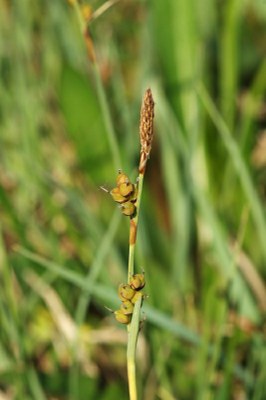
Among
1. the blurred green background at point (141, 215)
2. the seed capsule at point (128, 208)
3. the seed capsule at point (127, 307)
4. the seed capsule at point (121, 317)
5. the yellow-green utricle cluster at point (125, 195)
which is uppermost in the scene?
the blurred green background at point (141, 215)

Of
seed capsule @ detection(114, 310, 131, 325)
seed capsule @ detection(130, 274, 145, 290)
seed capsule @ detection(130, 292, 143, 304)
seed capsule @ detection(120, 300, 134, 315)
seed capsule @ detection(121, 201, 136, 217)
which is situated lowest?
seed capsule @ detection(114, 310, 131, 325)

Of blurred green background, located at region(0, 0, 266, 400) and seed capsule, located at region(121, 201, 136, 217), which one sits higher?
blurred green background, located at region(0, 0, 266, 400)

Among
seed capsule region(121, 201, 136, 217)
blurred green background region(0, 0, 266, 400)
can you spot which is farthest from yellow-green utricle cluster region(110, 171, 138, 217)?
blurred green background region(0, 0, 266, 400)

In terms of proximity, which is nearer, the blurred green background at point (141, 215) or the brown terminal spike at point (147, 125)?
the brown terminal spike at point (147, 125)

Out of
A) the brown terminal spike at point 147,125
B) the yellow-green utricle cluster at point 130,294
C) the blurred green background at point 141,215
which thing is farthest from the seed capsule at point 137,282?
the blurred green background at point 141,215

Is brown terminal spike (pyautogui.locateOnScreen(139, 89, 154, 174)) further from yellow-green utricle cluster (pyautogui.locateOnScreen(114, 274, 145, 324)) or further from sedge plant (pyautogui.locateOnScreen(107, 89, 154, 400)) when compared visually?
yellow-green utricle cluster (pyautogui.locateOnScreen(114, 274, 145, 324))

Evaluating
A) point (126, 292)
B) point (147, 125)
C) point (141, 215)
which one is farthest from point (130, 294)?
point (141, 215)

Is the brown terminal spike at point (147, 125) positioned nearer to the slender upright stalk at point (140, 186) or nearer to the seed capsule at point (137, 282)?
the slender upright stalk at point (140, 186)
